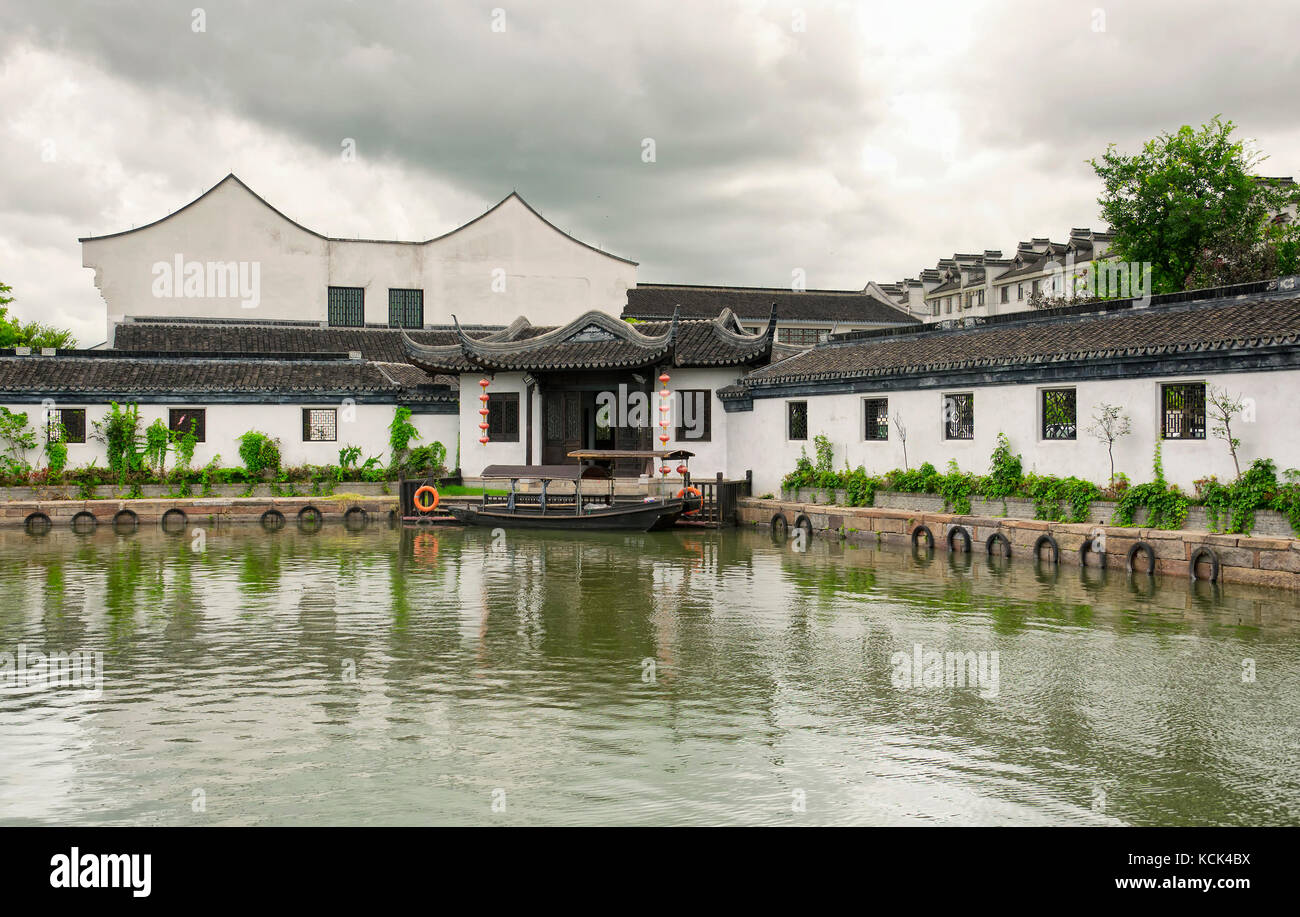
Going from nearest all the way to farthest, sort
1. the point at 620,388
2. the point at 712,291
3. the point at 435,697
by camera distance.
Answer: the point at 435,697
the point at 620,388
the point at 712,291

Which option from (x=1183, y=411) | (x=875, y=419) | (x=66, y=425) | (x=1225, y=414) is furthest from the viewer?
(x=66, y=425)

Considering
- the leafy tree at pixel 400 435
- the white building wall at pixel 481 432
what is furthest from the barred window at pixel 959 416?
the leafy tree at pixel 400 435

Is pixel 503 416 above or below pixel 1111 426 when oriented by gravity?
above

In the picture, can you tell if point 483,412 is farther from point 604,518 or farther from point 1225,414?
point 1225,414

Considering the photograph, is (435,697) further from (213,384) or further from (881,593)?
(213,384)

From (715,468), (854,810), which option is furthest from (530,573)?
(715,468)

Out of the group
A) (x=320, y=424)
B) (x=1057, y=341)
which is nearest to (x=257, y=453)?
(x=320, y=424)

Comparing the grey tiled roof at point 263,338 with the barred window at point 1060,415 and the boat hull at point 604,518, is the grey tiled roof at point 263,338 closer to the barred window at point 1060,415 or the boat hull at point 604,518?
the boat hull at point 604,518

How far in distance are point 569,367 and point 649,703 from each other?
19.7 meters

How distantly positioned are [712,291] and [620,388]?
3200cm

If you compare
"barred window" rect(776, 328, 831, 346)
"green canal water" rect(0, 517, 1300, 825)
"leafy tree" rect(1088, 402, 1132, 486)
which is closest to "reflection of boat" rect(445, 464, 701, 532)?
"green canal water" rect(0, 517, 1300, 825)

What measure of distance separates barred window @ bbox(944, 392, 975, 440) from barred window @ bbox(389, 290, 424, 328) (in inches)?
1006

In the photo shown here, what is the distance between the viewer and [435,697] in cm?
838

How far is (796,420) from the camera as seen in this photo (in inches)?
987
